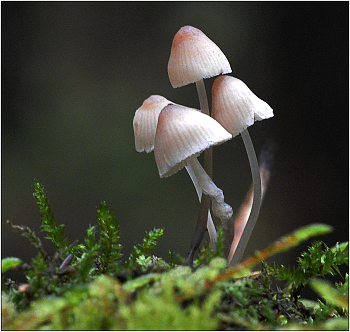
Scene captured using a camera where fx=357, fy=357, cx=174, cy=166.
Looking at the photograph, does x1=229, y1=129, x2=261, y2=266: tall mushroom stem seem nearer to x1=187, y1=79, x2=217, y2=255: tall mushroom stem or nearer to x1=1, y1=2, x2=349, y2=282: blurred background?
x1=187, y1=79, x2=217, y2=255: tall mushroom stem

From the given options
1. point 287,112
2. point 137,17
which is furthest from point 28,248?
point 287,112

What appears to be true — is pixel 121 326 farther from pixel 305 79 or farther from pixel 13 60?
pixel 13 60

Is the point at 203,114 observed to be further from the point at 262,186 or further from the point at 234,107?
the point at 262,186

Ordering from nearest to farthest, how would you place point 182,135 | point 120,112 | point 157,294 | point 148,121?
point 157,294 → point 182,135 → point 148,121 → point 120,112

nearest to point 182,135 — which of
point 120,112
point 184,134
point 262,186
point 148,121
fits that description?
point 184,134

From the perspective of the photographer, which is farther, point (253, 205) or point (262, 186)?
point (262, 186)

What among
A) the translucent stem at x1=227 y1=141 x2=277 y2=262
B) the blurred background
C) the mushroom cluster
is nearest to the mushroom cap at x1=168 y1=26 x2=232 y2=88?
the mushroom cluster
